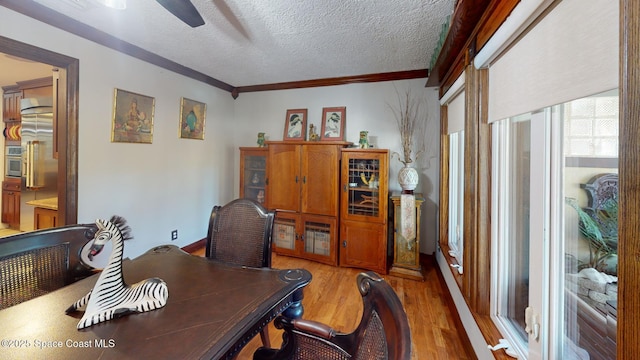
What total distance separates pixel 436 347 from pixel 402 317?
1.60 metres

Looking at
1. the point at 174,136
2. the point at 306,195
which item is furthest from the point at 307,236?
the point at 174,136

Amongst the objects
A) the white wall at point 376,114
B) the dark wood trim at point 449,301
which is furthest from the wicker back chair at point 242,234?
the white wall at point 376,114

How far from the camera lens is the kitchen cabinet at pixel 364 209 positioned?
9.48 ft

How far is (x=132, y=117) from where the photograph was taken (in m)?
2.63

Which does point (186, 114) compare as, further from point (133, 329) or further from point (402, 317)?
point (402, 317)

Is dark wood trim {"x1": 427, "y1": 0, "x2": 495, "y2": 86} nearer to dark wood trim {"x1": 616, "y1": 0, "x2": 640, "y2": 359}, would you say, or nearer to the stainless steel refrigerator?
dark wood trim {"x1": 616, "y1": 0, "x2": 640, "y2": 359}

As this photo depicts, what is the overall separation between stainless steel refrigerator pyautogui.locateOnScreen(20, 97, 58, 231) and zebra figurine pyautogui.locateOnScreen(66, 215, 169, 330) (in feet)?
11.1

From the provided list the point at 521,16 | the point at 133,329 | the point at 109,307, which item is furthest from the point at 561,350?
the point at 109,307

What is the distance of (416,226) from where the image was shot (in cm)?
281

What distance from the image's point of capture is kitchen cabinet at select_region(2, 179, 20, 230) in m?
3.85

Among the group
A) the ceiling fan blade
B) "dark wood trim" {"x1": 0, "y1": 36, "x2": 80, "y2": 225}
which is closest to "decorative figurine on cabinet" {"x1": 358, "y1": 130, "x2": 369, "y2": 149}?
the ceiling fan blade

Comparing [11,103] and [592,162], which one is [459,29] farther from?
[11,103]

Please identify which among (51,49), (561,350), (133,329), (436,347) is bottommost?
(436,347)

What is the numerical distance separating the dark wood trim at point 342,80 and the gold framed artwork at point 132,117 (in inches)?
58.6
